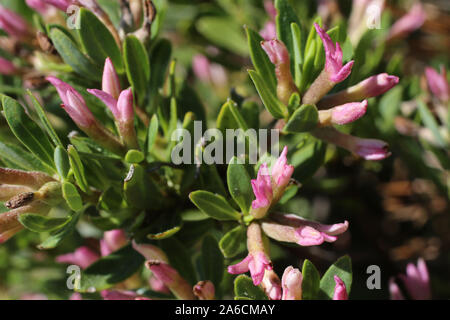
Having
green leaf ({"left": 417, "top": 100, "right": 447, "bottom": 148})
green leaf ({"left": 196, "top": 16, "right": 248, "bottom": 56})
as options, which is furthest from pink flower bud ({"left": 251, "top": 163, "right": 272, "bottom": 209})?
green leaf ({"left": 196, "top": 16, "right": 248, "bottom": 56})

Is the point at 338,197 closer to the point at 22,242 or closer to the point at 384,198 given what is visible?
the point at 384,198

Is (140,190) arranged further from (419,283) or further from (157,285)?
(419,283)

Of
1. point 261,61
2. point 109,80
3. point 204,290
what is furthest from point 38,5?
point 204,290

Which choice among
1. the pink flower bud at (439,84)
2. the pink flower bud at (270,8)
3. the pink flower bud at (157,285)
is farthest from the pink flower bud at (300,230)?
the pink flower bud at (270,8)

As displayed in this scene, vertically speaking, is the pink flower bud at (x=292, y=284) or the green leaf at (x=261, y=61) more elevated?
the green leaf at (x=261, y=61)

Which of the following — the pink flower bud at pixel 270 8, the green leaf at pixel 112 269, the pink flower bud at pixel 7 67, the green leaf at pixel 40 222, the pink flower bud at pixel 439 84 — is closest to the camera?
the green leaf at pixel 40 222

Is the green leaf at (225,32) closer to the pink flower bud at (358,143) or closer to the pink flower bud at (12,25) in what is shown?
the pink flower bud at (12,25)
